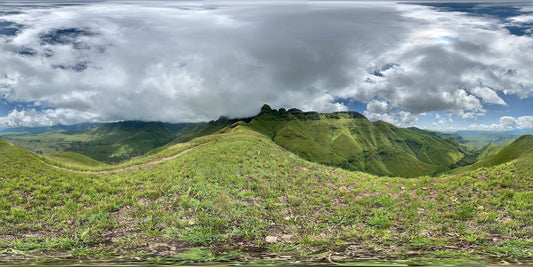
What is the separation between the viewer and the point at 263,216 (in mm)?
A: 8375

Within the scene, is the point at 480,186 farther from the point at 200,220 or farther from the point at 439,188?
the point at 200,220

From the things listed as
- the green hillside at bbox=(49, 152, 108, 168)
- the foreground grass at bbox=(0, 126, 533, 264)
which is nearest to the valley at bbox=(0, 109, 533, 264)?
the foreground grass at bbox=(0, 126, 533, 264)

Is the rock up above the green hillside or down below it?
above

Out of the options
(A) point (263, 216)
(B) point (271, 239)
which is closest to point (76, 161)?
(A) point (263, 216)

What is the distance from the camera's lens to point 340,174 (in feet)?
48.3

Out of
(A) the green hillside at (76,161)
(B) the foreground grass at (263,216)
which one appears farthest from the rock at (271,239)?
(A) the green hillside at (76,161)

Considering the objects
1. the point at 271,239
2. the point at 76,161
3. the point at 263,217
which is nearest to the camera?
the point at 271,239

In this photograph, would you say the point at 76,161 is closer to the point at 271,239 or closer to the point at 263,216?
the point at 263,216

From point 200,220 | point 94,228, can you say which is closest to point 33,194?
point 94,228

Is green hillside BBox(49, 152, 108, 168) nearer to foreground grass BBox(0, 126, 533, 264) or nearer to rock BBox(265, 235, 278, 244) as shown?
foreground grass BBox(0, 126, 533, 264)

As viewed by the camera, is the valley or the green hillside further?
the green hillside

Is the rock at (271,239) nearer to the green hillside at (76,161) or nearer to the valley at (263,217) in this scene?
the valley at (263,217)

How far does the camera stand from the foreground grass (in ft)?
19.7

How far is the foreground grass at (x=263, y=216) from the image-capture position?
5992mm
